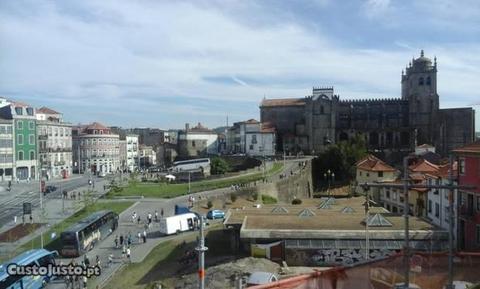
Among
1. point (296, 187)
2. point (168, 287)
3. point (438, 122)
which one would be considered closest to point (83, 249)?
point (168, 287)

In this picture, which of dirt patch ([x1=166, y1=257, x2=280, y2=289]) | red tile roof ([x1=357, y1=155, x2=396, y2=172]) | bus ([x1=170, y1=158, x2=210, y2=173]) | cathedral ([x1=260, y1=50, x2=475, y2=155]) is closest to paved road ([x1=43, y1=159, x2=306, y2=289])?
dirt patch ([x1=166, y1=257, x2=280, y2=289])

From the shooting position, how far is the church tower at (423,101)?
Answer: 9312 cm

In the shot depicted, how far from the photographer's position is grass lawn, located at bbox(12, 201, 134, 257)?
105 feet

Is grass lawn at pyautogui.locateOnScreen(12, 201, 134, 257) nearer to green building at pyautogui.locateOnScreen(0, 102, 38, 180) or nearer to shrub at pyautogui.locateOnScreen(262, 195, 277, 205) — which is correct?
shrub at pyautogui.locateOnScreen(262, 195, 277, 205)

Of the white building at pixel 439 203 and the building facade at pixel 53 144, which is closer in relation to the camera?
the white building at pixel 439 203

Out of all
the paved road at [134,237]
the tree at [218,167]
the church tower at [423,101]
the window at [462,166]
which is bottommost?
the paved road at [134,237]

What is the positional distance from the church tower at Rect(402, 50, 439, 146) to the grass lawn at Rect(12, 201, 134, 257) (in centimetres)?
6129

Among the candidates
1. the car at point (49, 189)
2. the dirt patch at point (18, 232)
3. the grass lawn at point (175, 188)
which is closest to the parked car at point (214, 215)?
the grass lawn at point (175, 188)

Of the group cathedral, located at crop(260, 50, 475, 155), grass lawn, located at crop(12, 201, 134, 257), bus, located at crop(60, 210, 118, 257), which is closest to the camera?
bus, located at crop(60, 210, 118, 257)

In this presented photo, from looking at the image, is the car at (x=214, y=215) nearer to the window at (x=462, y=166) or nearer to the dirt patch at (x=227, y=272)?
the dirt patch at (x=227, y=272)

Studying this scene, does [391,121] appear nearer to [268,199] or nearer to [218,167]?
[218,167]

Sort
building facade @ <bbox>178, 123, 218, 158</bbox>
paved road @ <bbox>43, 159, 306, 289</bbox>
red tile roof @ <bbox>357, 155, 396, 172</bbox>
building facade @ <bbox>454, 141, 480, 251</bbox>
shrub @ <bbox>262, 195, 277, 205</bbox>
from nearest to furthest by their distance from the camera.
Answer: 1. building facade @ <bbox>454, 141, 480, 251</bbox>
2. paved road @ <bbox>43, 159, 306, 289</bbox>
3. shrub @ <bbox>262, 195, 277, 205</bbox>
4. red tile roof @ <bbox>357, 155, 396, 172</bbox>
5. building facade @ <bbox>178, 123, 218, 158</bbox>

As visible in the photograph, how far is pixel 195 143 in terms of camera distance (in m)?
109

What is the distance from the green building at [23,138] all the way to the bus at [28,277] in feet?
162
